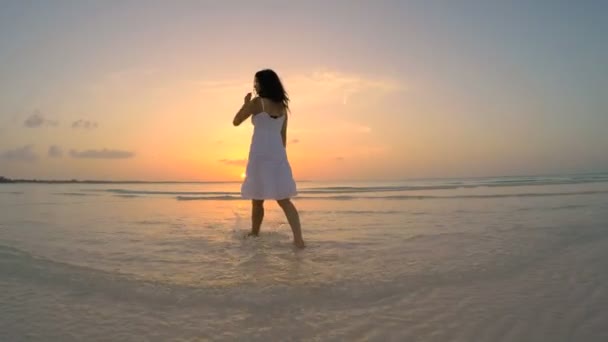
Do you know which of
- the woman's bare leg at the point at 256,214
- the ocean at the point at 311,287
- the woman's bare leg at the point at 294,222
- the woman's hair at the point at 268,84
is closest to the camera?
the ocean at the point at 311,287

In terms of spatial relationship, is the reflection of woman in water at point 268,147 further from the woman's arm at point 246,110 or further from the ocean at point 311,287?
the ocean at point 311,287

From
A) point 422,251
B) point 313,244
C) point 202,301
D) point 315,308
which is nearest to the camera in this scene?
point 315,308

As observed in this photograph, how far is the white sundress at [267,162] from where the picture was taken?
4680 millimetres

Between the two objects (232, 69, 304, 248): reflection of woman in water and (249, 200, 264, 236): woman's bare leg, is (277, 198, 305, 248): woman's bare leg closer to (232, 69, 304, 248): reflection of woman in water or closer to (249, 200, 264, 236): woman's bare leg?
(232, 69, 304, 248): reflection of woman in water

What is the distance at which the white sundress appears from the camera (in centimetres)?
468

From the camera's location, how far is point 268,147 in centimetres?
475

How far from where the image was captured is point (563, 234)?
4.84m

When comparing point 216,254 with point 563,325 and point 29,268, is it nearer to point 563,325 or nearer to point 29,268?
point 29,268

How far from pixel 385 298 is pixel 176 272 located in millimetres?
1748

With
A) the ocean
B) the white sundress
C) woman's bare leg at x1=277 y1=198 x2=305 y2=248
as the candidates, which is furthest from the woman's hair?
the ocean

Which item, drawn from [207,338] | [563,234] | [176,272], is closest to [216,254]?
[176,272]

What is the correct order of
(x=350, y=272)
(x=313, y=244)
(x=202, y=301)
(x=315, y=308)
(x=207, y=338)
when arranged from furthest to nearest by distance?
(x=313, y=244), (x=350, y=272), (x=202, y=301), (x=315, y=308), (x=207, y=338)

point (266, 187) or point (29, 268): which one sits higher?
point (266, 187)

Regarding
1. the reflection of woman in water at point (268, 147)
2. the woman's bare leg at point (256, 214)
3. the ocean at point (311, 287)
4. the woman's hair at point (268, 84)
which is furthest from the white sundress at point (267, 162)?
the ocean at point (311, 287)
